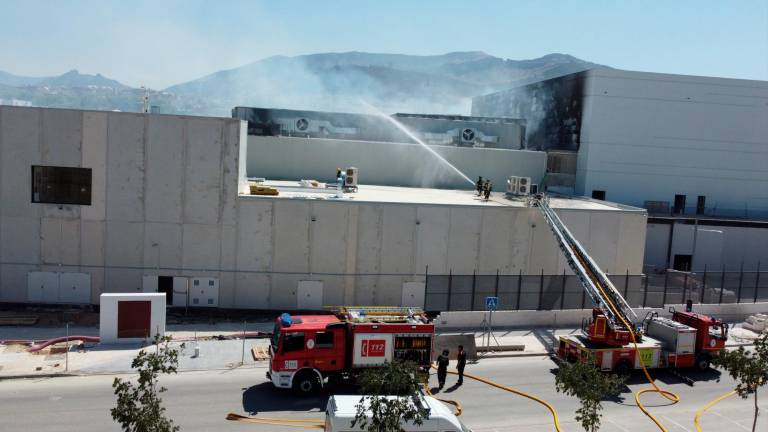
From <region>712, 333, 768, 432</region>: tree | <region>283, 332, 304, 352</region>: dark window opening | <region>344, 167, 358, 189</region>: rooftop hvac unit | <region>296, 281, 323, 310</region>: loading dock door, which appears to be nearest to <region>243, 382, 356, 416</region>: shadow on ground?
<region>283, 332, 304, 352</region>: dark window opening

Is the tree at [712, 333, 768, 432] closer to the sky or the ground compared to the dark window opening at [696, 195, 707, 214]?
closer to the ground

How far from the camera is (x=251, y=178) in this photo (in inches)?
1563

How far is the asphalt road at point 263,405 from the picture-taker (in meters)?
17.4

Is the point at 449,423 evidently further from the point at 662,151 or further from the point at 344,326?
the point at 662,151

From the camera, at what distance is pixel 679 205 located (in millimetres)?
48250

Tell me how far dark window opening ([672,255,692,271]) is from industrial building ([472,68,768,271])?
4936mm

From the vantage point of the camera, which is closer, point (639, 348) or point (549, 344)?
point (639, 348)

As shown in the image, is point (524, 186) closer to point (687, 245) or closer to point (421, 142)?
point (687, 245)

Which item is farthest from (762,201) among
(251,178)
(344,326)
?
(344,326)

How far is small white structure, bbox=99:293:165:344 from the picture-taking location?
23781 millimetres

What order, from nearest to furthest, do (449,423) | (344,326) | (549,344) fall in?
(449,423)
(344,326)
(549,344)

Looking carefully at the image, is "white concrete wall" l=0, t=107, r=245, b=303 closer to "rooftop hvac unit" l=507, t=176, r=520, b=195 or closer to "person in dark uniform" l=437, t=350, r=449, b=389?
"person in dark uniform" l=437, t=350, r=449, b=389

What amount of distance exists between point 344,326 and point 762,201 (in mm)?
42110

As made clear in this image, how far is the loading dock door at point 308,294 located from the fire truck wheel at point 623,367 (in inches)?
517
